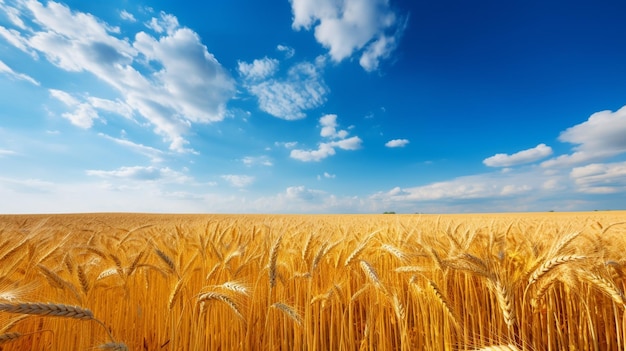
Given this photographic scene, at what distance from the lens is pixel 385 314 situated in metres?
2.48

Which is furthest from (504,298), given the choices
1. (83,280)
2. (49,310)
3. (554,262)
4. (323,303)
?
(83,280)

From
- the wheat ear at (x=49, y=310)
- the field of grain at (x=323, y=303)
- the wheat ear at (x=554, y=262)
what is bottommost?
the field of grain at (x=323, y=303)

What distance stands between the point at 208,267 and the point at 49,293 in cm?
133

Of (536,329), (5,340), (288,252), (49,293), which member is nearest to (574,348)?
(536,329)

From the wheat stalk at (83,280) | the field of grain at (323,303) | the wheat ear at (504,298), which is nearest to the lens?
the wheat ear at (504,298)

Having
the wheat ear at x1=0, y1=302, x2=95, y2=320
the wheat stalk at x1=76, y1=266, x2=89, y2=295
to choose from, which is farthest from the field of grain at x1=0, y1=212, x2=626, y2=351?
the wheat ear at x1=0, y1=302, x2=95, y2=320

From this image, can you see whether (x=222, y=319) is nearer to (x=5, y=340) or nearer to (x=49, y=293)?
(x=5, y=340)

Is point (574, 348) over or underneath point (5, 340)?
underneath

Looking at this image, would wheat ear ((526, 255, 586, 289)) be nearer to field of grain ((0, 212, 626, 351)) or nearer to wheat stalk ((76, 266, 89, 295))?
field of grain ((0, 212, 626, 351))

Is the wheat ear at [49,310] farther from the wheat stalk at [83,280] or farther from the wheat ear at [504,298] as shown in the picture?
the wheat ear at [504,298]

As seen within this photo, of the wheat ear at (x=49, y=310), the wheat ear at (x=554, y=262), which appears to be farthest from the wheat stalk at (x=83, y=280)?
the wheat ear at (x=554, y=262)

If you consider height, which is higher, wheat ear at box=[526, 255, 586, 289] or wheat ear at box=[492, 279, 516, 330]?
wheat ear at box=[526, 255, 586, 289]

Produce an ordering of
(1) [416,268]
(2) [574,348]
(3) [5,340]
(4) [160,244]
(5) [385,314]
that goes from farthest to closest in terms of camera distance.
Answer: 1. (4) [160,244]
2. (5) [385,314]
3. (1) [416,268]
4. (2) [574,348]
5. (3) [5,340]

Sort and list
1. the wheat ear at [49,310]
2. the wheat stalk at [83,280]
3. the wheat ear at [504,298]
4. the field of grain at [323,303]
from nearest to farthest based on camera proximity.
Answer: the wheat ear at [49,310] → the wheat ear at [504,298] → the field of grain at [323,303] → the wheat stalk at [83,280]
